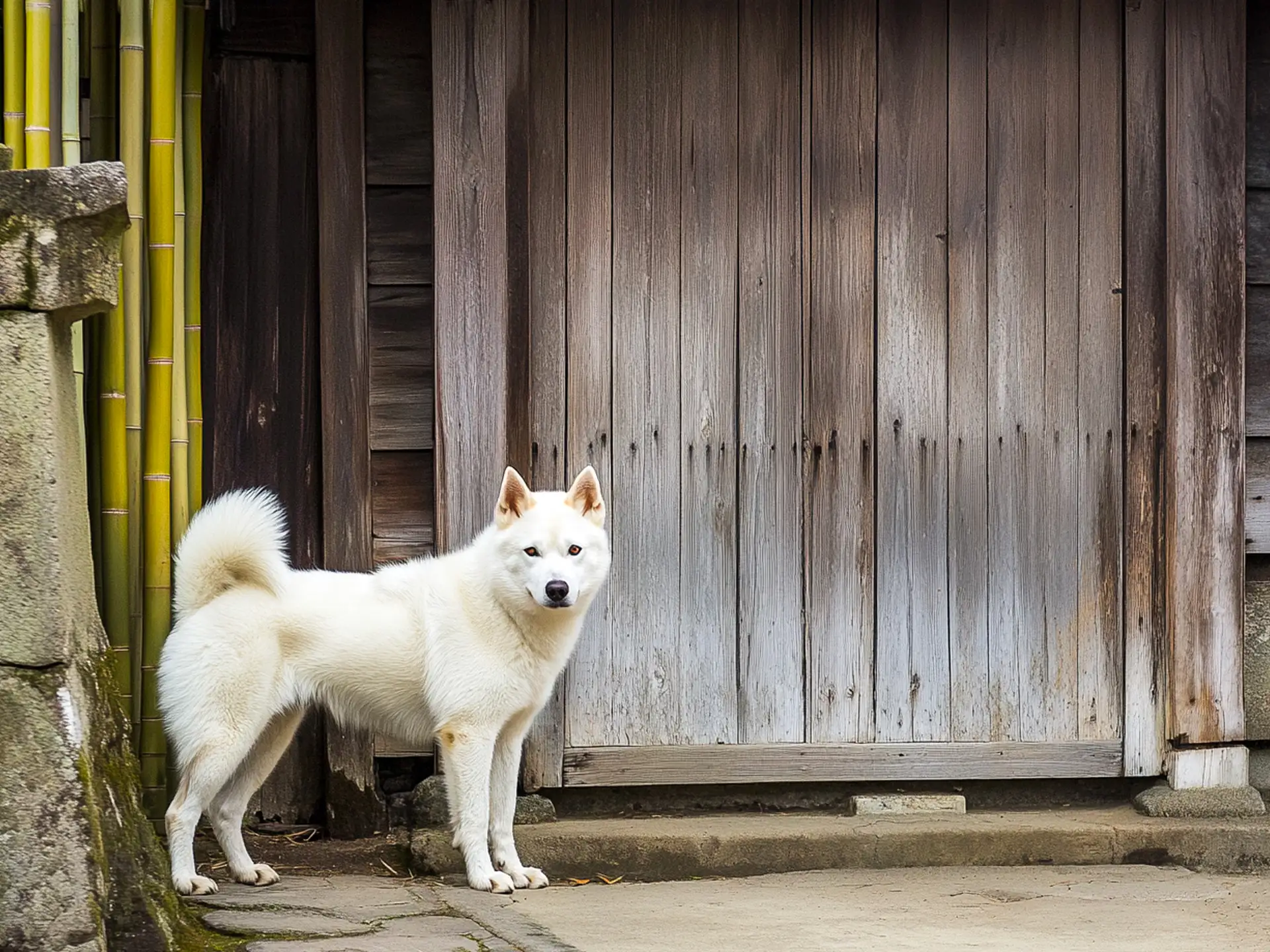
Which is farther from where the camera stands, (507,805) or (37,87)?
(507,805)

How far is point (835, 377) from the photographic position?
463cm

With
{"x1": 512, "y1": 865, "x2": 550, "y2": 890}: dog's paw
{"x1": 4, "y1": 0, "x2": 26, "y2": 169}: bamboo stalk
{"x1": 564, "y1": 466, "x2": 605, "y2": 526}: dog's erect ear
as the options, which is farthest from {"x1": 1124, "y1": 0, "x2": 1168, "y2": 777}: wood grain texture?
{"x1": 4, "y1": 0, "x2": 26, "y2": 169}: bamboo stalk

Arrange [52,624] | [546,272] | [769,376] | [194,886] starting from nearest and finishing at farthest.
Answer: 1. [52,624]
2. [194,886]
3. [546,272]
4. [769,376]

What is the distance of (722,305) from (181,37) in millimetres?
1915

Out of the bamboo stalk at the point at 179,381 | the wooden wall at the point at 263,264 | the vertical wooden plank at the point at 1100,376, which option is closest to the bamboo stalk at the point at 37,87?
the bamboo stalk at the point at 179,381

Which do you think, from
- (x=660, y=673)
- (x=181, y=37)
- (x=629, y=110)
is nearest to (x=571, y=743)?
(x=660, y=673)

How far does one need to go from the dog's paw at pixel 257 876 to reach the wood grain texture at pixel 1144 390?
9.35 ft

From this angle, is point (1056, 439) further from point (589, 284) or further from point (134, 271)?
point (134, 271)

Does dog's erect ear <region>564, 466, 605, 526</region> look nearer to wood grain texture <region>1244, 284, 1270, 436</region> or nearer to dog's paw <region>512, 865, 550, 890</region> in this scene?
dog's paw <region>512, 865, 550, 890</region>

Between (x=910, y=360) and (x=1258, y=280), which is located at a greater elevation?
(x=1258, y=280)

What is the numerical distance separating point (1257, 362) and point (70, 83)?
3.96 meters

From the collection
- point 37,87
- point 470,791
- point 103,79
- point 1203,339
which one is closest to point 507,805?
point 470,791

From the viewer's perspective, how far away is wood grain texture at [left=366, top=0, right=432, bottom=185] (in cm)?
442

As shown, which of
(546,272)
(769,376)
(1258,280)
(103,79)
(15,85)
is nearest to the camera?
(15,85)
